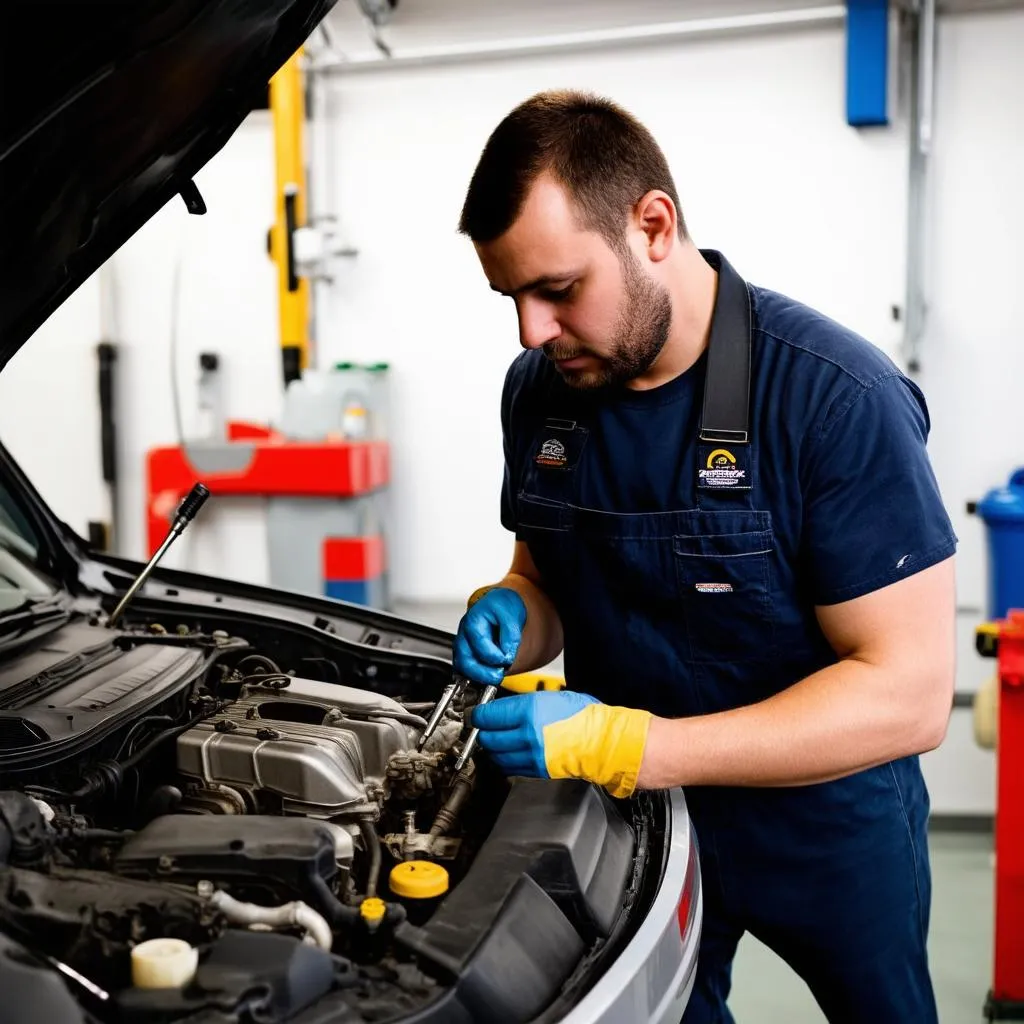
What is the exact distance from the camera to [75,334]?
14.1ft

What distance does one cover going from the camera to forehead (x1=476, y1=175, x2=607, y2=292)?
1344 mm

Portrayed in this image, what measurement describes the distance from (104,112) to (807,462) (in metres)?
0.96

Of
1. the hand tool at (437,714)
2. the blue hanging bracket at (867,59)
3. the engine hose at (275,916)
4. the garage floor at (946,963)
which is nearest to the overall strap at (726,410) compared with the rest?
the hand tool at (437,714)

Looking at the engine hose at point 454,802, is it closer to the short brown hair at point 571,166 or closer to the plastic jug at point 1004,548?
the short brown hair at point 571,166

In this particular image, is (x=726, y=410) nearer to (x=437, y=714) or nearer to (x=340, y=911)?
(x=437, y=714)

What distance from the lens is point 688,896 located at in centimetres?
136

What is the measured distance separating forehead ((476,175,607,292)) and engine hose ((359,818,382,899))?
75cm

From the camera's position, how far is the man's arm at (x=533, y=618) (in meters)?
1.78

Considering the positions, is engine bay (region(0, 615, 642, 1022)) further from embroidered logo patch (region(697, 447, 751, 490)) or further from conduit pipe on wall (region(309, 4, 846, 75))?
conduit pipe on wall (region(309, 4, 846, 75))

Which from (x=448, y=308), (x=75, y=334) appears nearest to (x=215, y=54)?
(x=448, y=308)

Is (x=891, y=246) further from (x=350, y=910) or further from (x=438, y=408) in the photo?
(x=350, y=910)

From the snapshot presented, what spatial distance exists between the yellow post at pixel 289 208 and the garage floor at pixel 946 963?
99.6 inches

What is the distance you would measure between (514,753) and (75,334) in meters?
3.54

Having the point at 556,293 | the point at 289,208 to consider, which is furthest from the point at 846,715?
the point at 289,208
